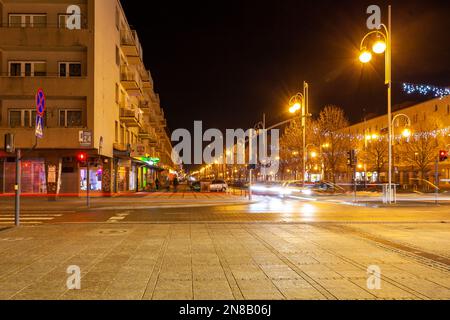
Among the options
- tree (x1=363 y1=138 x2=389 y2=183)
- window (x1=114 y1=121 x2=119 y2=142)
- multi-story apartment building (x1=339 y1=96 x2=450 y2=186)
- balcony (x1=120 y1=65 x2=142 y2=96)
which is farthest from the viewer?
tree (x1=363 y1=138 x2=389 y2=183)

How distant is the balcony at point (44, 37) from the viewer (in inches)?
1305

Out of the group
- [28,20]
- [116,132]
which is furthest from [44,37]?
[116,132]

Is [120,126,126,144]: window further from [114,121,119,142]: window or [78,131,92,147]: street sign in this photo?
[78,131,92,147]: street sign

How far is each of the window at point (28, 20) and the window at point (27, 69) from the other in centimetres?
289

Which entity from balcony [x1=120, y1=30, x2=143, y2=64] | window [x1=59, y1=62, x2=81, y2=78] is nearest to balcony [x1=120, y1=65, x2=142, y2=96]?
balcony [x1=120, y1=30, x2=143, y2=64]

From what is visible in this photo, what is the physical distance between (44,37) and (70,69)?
2.90 m

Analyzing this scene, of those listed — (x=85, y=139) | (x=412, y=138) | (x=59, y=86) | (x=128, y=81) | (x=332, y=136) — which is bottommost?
(x=85, y=139)

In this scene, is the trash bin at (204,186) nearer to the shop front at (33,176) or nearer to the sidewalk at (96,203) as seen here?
the sidewalk at (96,203)

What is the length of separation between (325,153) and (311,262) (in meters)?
48.8

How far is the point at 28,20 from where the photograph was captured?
34.9m

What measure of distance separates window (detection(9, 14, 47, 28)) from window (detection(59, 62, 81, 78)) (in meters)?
3.37

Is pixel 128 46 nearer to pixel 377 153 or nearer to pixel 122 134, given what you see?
pixel 122 134

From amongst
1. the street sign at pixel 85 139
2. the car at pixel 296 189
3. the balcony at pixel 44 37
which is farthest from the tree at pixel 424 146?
the balcony at pixel 44 37

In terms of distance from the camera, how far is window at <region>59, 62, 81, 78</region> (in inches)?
1371
